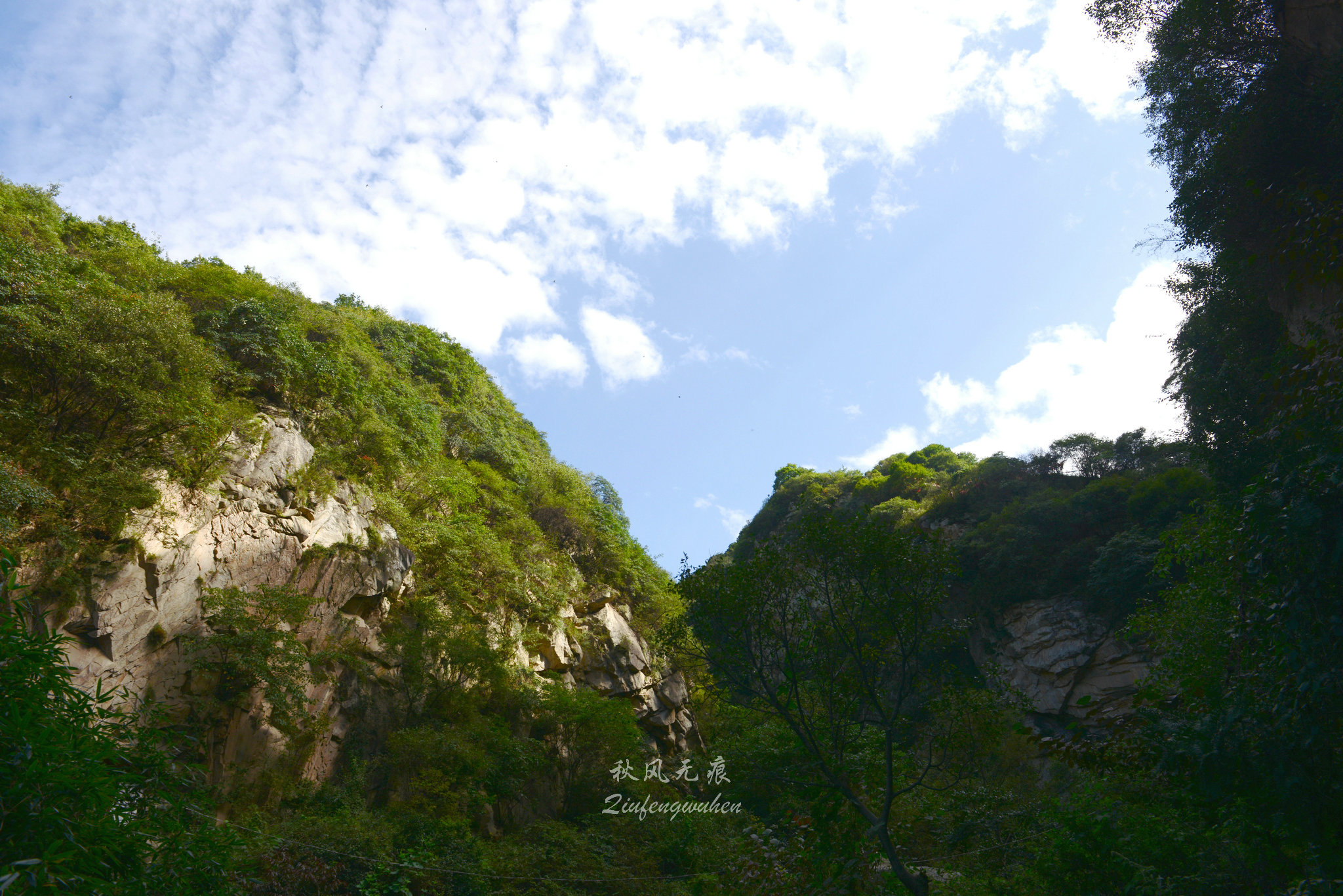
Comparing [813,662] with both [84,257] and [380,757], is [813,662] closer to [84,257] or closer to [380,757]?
[380,757]

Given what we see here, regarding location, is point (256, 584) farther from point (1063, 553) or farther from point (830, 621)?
point (1063, 553)

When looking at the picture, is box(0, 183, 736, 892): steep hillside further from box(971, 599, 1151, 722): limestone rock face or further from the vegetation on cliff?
box(971, 599, 1151, 722): limestone rock face

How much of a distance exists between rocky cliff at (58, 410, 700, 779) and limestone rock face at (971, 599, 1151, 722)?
1574cm

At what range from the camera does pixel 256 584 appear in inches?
491

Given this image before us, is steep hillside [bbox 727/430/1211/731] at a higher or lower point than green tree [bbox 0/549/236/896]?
higher

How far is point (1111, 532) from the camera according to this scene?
896 inches

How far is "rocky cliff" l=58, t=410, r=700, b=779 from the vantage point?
1023 cm

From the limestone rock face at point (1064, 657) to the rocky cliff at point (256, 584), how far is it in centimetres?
1574

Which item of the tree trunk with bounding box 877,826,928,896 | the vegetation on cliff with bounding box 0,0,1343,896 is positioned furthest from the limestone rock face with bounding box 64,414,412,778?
the tree trunk with bounding box 877,826,928,896

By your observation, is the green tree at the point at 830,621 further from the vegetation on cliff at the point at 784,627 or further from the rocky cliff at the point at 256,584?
the rocky cliff at the point at 256,584

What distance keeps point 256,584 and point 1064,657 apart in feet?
75.1

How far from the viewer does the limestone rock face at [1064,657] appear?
19766 mm

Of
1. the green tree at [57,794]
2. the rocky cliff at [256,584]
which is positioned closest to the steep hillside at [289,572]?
the rocky cliff at [256,584]

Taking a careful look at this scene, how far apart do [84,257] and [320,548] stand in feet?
27.0
